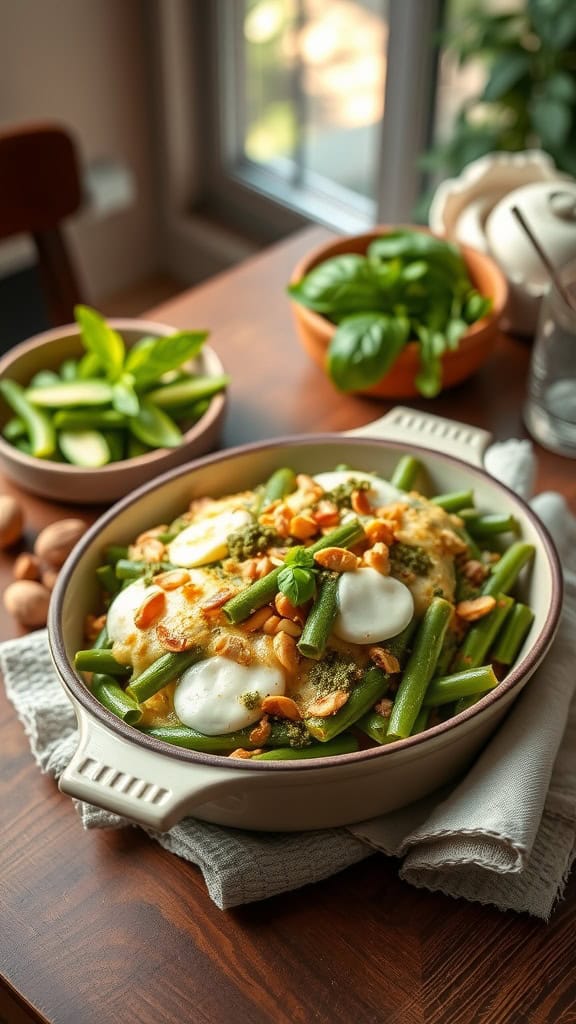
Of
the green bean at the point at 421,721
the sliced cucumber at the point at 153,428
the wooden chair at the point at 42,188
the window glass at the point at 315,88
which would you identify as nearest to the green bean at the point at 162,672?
the green bean at the point at 421,721

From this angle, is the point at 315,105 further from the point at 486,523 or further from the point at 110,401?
the point at 486,523

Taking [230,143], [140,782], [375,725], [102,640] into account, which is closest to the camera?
[140,782]

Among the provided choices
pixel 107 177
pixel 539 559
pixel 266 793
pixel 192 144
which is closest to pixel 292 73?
pixel 192 144

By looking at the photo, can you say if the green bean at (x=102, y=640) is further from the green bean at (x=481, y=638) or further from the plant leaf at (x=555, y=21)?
the plant leaf at (x=555, y=21)

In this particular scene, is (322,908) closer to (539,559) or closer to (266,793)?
(266,793)

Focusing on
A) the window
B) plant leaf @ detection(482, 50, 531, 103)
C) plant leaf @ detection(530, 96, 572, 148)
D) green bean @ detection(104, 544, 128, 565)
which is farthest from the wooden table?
the window

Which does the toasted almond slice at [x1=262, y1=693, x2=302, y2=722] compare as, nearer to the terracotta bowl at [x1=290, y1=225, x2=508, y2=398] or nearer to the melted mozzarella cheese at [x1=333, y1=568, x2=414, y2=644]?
the melted mozzarella cheese at [x1=333, y1=568, x2=414, y2=644]

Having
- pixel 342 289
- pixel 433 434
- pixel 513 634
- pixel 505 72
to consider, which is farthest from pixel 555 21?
pixel 513 634
